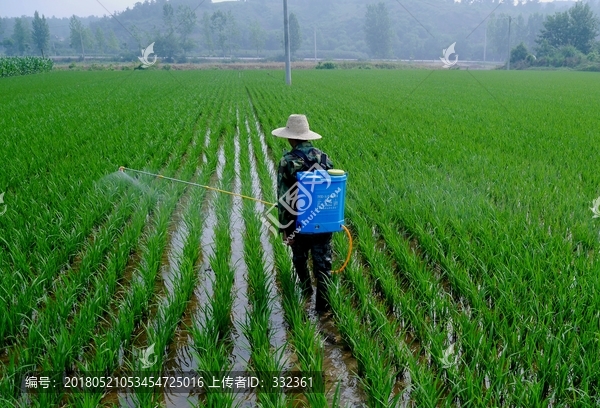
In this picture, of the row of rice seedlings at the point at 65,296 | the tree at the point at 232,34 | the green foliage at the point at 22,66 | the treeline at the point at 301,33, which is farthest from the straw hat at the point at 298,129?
the tree at the point at 232,34

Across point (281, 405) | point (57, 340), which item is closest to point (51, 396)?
point (57, 340)

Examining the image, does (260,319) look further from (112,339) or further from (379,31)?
(379,31)

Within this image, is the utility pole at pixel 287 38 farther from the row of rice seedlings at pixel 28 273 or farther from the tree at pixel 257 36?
the tree at pixel 257 36

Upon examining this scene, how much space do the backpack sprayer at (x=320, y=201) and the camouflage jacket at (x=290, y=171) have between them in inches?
3.7

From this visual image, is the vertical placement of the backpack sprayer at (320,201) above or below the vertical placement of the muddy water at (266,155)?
above

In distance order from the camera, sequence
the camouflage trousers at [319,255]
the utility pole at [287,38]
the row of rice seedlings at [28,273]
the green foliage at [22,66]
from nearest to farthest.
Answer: the row of rice seedlings at [28,273] → the camouflage trousers at [319,255] → the utility pole at [287,38] → the green foliage at [22,66]

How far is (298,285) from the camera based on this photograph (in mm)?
3248

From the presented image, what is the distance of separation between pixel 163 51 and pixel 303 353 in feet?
227

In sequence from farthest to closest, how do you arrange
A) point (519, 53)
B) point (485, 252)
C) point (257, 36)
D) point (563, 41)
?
point (257, 36)
point (563, 41)
point (519, 53)
point (485, 252)

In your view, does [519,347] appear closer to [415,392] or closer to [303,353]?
[415,392]

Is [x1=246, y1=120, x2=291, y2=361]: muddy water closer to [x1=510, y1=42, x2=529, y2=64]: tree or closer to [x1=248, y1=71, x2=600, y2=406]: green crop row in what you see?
[x1=248, y1=71, x2=600, y2=406]: green crop row

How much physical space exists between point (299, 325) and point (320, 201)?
2.21ft

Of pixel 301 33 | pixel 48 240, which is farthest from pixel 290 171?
pixel 301 33

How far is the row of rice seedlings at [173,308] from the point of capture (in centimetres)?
222
